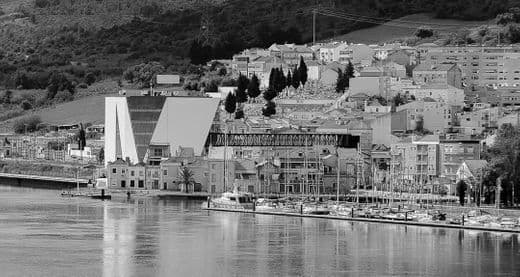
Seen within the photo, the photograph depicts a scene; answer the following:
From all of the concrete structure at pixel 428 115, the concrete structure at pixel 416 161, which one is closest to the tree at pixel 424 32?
the concrete structure at pixel 428 115

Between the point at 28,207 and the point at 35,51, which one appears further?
the point at 35,51

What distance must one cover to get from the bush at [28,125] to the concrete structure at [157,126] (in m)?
24.9

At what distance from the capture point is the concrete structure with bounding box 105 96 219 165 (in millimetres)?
→ 76375

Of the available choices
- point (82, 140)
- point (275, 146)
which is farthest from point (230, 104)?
point (275, 146)

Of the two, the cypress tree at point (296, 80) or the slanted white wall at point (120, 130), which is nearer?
the slanted white wall at point (120, 130)

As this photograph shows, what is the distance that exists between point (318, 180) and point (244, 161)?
310 cm

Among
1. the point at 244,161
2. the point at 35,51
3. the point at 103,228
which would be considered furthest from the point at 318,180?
the point at 35,51

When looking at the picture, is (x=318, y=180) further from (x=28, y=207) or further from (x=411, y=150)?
(x=28, y=207)

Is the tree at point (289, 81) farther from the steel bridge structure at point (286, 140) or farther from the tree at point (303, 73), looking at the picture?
the steel bridge structure at point (286, 140)

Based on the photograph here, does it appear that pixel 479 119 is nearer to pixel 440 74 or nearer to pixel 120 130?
pixel 440 74

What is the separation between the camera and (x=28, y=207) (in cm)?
6444

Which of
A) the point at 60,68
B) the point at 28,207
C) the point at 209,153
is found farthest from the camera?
the point at 60,68

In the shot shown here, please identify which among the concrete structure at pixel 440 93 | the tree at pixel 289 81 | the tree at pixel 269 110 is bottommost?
the tree at pixel 269 110

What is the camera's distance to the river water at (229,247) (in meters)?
46.1
